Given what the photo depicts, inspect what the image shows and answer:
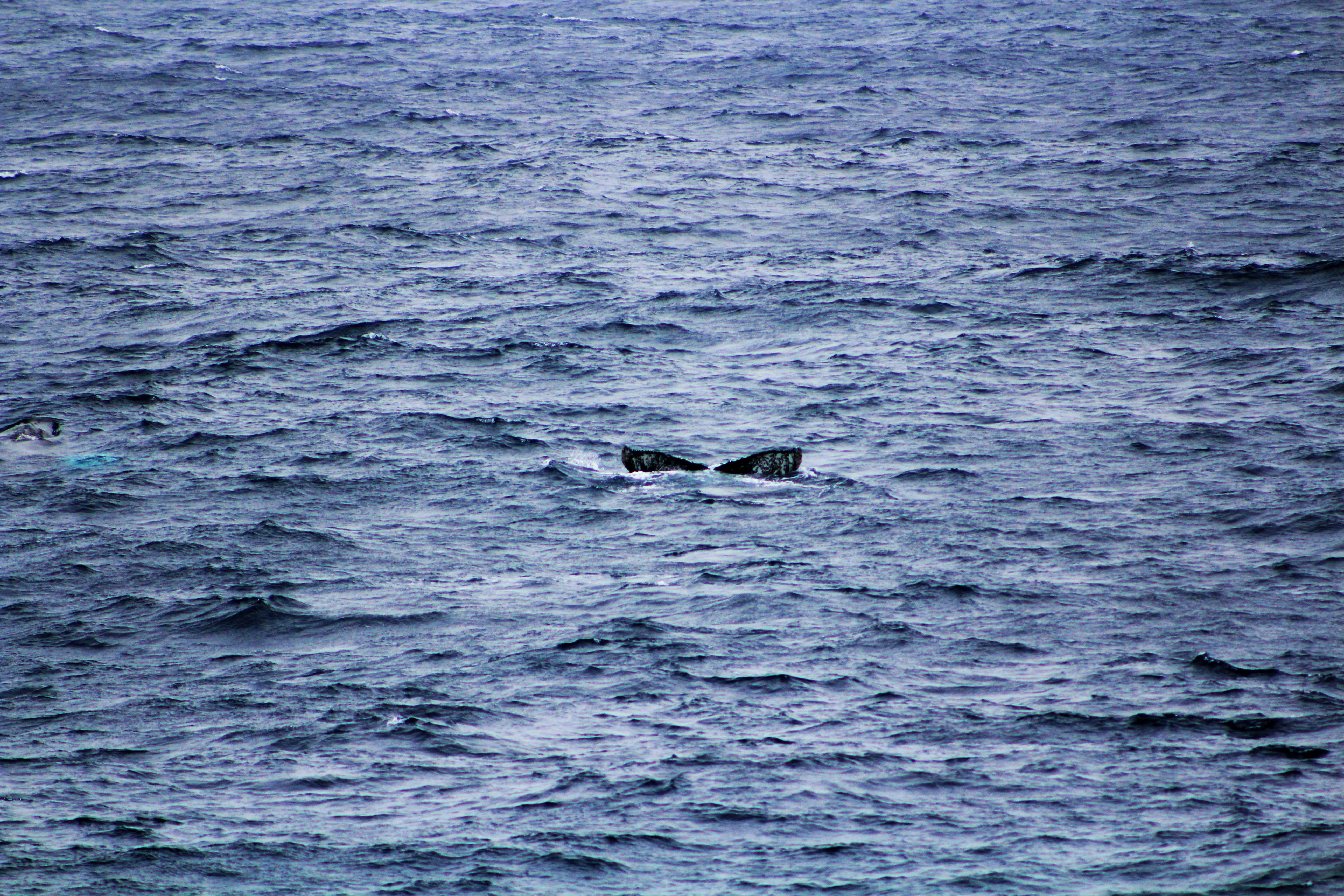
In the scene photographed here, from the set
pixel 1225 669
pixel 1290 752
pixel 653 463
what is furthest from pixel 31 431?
pixel 1290 752

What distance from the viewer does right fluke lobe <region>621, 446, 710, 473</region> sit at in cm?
1942

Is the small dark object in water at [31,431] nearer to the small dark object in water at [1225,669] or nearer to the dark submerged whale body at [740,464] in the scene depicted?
the dark submerged whale body at [740,464]

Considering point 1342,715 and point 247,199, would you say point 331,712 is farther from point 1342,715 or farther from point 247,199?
point 247,199

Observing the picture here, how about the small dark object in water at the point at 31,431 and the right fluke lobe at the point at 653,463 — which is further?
the small dark object in water at the point at 31,431

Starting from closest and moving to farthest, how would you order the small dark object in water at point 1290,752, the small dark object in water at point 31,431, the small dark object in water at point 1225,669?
the small dark object in water at point 1290,752 < the small dark object in water at point 1225,669 < the small dark object in water at point 31,431

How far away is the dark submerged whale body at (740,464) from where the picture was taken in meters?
19.5

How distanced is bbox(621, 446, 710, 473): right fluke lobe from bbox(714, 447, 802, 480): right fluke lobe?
35 cm

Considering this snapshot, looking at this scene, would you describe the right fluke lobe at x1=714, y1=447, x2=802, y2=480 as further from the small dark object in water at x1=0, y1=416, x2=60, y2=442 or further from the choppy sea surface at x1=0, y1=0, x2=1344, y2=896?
the small dark object in water at x1=0, y1=416, x2=60, y2=442

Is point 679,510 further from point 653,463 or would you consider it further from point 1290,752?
point 1290,752

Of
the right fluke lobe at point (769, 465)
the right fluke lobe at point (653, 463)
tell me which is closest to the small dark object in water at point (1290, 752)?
the right fluke lobe at point (769, 465)

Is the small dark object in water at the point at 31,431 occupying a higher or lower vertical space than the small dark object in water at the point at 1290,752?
higher

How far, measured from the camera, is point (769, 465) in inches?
770

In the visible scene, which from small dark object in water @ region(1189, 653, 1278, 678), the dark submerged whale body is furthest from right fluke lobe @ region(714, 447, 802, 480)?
small dark object in water @ region(1189, 653, 1278, 678)

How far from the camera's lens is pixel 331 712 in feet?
45.5
